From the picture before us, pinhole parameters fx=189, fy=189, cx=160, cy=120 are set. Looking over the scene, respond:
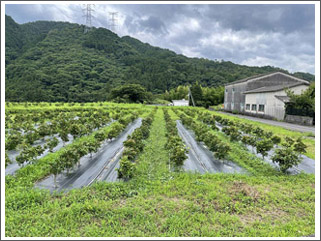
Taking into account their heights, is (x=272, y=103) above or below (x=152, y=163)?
above

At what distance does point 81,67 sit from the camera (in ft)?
216

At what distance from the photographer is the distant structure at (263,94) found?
2039 cm

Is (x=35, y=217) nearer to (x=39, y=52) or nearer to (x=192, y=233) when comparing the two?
(x=192, y=233)

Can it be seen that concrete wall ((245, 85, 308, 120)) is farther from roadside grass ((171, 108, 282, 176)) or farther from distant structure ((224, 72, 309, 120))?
roadside grass ((171, 108, 282, 176))

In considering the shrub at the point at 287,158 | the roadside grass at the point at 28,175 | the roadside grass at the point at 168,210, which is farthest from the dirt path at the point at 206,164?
the roadside grass at the point at 28,175

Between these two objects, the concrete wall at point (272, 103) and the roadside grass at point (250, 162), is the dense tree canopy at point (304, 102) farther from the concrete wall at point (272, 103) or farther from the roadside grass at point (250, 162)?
the roadside grass at point (250, 162)

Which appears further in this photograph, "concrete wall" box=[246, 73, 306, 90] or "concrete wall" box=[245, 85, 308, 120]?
"concrete wall" box=[246, 73, 306, 90]

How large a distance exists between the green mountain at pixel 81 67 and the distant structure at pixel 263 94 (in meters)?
34.5

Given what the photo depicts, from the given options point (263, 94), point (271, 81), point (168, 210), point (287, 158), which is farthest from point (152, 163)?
point (271, 81)

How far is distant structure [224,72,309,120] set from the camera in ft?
66.9

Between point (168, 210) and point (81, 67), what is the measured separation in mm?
71028

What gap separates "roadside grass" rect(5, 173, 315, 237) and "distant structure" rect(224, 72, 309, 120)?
18364 mm

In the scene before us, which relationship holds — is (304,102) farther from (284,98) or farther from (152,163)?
(152,163)

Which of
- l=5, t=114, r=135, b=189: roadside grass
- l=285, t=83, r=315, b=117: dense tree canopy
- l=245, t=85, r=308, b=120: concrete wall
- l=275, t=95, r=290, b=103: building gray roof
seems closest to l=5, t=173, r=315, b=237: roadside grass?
l=5, t=114, r=135, b=189: roadside grass
